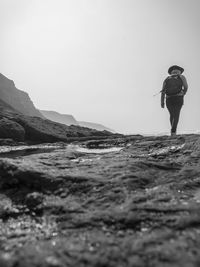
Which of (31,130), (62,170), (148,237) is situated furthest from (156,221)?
(31,130)

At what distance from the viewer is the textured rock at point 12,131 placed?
12.2m

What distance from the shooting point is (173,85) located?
36.7ft

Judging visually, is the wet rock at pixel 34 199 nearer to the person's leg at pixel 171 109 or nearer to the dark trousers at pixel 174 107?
the dark trousers at pixel 174 107

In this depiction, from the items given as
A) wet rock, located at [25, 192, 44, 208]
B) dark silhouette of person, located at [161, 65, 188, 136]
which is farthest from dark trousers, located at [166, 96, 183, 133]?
wet rock, located at [25, 192, 44, 208]

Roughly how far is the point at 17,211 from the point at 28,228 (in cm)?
44

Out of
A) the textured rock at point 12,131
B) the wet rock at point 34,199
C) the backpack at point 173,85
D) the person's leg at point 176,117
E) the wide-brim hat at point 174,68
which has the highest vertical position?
the wide-brim hat at point 174,68

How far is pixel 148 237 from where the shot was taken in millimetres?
2129

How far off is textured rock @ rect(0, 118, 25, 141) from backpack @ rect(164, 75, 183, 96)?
7306mm

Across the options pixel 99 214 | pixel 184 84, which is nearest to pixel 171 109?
pixel 184 84

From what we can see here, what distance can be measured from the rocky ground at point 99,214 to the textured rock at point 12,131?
28.1 feet

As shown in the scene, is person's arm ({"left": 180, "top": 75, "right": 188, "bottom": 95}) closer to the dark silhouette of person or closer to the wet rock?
the dark silhouette of person

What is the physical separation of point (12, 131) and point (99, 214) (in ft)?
34.6

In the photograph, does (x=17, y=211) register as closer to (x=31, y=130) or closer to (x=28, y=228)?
(x=28, y=228)

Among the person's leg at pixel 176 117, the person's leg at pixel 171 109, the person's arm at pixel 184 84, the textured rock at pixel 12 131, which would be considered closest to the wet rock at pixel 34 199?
the person's leg at pixel 176 117
